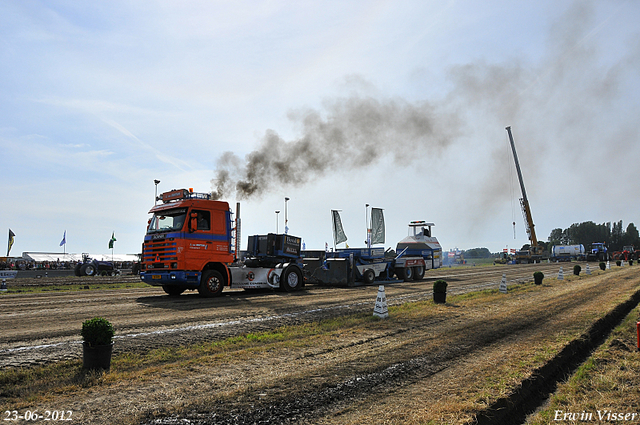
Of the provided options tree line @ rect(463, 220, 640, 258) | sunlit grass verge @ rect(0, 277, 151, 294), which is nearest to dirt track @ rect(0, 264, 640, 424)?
sunlit grass verge @ rect(0, 277, 151, 294)

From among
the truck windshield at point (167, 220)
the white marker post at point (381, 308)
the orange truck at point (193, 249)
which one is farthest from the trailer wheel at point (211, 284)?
the white marker post at point (381, 308)

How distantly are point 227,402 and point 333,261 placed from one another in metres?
17.6

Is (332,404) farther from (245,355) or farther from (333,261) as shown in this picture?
(333,261)

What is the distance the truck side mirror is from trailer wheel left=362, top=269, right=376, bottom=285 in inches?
459

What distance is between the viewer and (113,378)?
17.2 ft

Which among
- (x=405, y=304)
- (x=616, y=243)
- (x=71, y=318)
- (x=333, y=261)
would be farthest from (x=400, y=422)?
(x=616, y=243)

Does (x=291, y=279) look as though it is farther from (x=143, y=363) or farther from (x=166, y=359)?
(x=143, y=363)

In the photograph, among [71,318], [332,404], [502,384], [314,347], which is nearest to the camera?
[332,404]

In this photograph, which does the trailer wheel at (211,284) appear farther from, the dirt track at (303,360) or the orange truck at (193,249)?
the dirt track at (303,360)

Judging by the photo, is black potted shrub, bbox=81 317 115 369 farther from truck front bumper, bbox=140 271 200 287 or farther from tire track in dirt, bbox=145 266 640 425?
truck front bumper, bbox=140 271 200 287

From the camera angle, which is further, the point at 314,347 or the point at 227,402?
the point at 314,347

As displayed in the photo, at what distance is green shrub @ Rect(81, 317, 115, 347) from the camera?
5.60 meters

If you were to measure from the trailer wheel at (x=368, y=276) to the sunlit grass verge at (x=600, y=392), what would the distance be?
52.2 ft

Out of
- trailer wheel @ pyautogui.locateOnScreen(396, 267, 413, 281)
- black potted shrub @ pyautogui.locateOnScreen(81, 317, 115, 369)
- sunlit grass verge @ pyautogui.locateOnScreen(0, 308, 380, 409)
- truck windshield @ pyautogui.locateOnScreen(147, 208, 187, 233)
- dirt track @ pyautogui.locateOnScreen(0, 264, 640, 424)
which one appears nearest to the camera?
dirt track @ pyautogui.locateOnScreen(0, 264, 640, 424)
